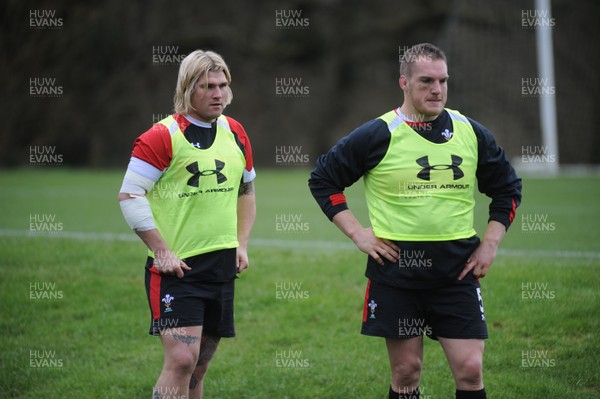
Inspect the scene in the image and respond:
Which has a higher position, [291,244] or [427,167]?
[427,167]

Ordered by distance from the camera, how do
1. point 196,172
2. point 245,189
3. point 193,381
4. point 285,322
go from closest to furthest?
point 196,172 < point 193,381 < point 245,189 < point 285,322

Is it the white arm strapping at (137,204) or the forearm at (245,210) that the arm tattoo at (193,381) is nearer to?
the forearm at (245,210)

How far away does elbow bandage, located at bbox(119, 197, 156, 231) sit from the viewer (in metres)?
4.27

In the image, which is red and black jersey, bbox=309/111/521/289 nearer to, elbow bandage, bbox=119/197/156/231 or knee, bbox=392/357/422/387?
knee, bbox=392/357/422/387

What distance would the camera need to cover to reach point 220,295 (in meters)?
4.53

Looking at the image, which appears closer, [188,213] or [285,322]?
[188,213]

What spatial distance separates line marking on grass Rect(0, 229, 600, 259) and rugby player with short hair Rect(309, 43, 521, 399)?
16.7ft

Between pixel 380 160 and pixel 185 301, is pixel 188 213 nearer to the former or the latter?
pixel 185 301

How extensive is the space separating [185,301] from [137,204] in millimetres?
618

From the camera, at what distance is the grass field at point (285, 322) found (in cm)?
613

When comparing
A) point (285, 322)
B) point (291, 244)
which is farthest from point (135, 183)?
point (291, 244)

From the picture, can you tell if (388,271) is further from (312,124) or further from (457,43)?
(312,124)

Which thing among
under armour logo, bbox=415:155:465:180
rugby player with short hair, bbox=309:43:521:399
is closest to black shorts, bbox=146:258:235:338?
rugby player with short hair, bbox=309:43:521:399

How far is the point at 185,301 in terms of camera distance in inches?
171
